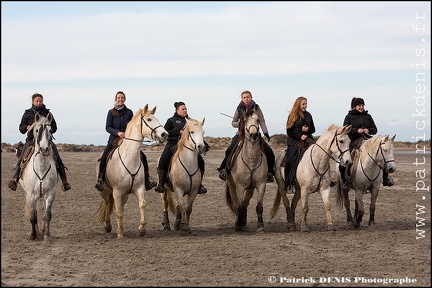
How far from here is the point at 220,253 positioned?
11719mm

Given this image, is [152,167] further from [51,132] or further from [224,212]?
[51,132]

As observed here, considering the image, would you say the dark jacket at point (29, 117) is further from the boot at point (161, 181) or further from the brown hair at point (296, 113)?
the brown hair at point (296, 113)

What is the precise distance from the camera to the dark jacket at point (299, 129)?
46.8 ft

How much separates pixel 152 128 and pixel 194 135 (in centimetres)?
82

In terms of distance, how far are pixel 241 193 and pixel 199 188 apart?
85cm

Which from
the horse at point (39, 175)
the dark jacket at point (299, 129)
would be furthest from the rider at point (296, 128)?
the horse at point (39, 175)

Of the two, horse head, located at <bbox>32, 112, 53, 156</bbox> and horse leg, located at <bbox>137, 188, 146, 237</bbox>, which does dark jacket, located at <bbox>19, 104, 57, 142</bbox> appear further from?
horse leg, located at <bbox>137, 188, 146, 237</bbox>

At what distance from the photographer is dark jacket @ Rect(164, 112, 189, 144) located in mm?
14219

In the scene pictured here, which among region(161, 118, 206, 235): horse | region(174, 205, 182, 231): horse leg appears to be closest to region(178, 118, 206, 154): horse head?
region(161, 118, 206, 235): horse

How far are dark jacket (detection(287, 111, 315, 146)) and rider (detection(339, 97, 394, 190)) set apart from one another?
1.16 m

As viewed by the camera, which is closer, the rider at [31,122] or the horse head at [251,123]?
the horse head at [251,123]

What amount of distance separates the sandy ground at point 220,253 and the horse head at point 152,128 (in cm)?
195

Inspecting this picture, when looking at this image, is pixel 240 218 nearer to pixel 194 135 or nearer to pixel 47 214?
pixel 194 135

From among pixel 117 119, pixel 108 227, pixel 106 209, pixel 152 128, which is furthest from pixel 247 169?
pixel 108 227
